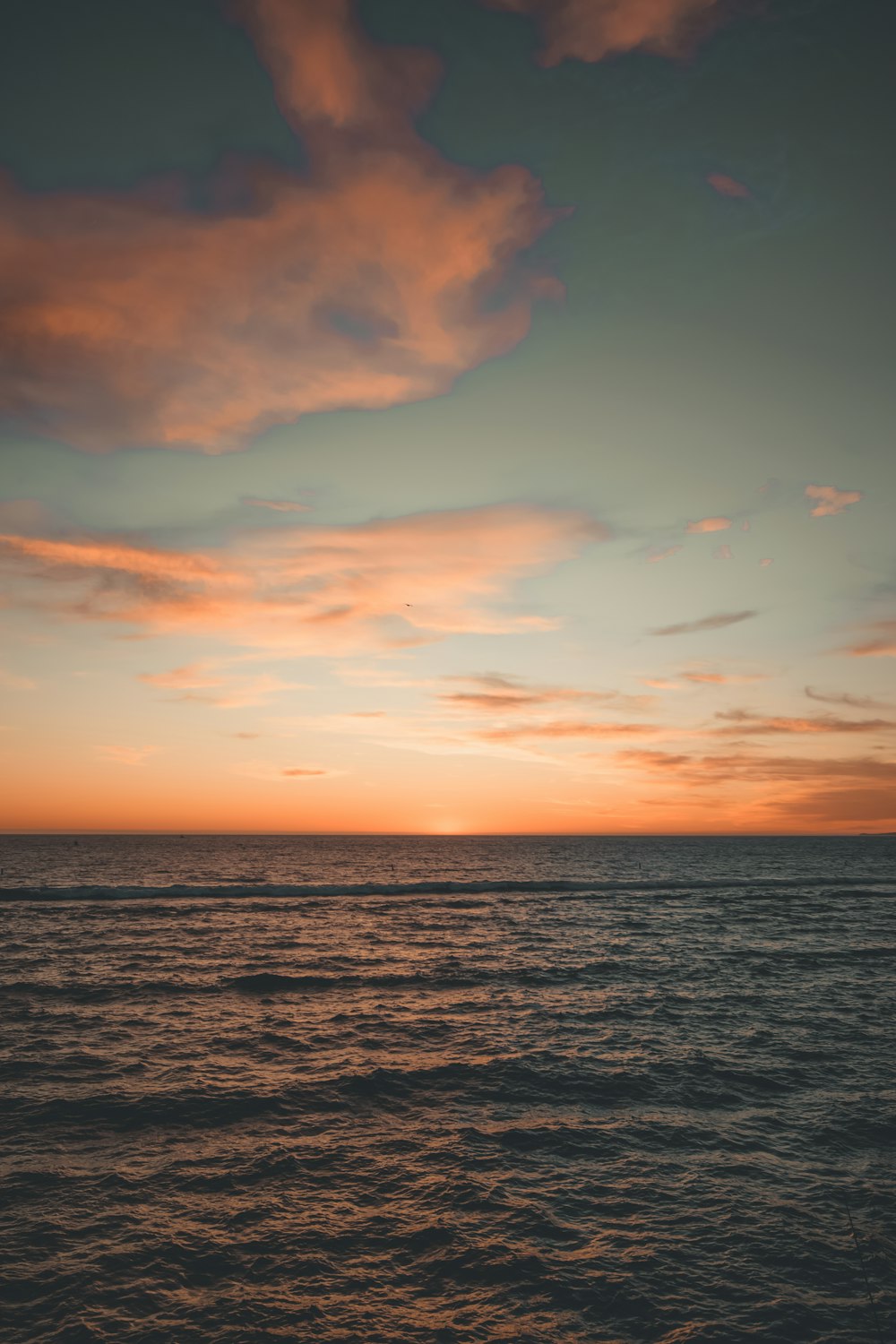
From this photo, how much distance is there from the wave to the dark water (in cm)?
3850

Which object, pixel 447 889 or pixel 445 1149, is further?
pixel 447 889

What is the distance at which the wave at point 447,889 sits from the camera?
79.2 m

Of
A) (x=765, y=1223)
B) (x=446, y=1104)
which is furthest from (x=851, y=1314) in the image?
(x=446, y=1104)

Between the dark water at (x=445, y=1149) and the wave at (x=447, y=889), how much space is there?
126 ft

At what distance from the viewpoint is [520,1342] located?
11.1 metres

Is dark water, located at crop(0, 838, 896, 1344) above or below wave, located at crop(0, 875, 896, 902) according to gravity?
above

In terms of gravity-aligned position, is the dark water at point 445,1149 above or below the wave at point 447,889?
above

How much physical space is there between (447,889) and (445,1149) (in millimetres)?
79491

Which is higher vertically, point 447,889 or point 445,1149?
point 445,1149

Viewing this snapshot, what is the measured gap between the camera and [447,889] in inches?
3755

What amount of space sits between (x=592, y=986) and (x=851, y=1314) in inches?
975

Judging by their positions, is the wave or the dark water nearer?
the dark water

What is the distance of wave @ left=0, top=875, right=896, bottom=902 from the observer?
260 feet

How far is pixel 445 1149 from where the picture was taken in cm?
1781
